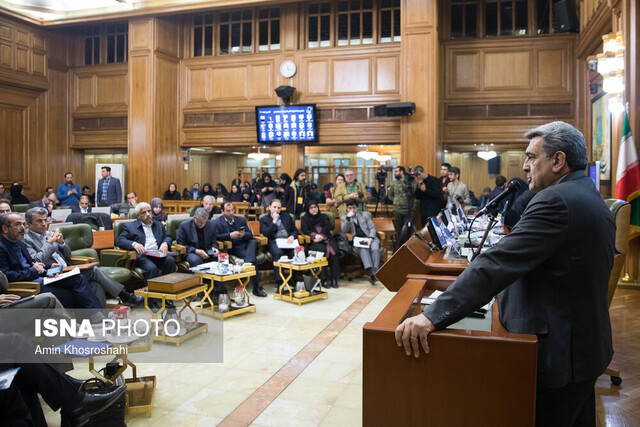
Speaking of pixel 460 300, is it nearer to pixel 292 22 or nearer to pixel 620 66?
pixel 620 66

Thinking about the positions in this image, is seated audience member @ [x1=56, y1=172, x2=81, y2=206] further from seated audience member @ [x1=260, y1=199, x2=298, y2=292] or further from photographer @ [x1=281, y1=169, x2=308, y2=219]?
seated audience member @ [x1=260, y1=199, x2=298, y2=292]

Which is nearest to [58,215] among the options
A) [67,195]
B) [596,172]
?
[67,195]

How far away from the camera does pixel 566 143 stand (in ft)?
4.85

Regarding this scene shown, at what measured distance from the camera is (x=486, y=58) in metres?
9.73

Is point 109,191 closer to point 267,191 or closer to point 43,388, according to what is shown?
point 267,191

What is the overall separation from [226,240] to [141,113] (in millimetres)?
6166

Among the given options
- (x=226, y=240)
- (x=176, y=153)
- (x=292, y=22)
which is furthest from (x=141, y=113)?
(x=226, y=240)

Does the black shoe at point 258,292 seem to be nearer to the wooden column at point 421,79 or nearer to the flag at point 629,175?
the flag at point 629,175

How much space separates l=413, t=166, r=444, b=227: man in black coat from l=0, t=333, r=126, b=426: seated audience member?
6.14 meters

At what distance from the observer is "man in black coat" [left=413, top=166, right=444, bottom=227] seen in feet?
25.5

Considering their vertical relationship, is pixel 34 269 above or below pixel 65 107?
below

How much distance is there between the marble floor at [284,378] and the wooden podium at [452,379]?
1220 mm

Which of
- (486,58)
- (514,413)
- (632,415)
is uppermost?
(486,58)

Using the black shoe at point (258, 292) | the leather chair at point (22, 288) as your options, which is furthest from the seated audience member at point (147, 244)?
the leather chair at point (22, 288)
